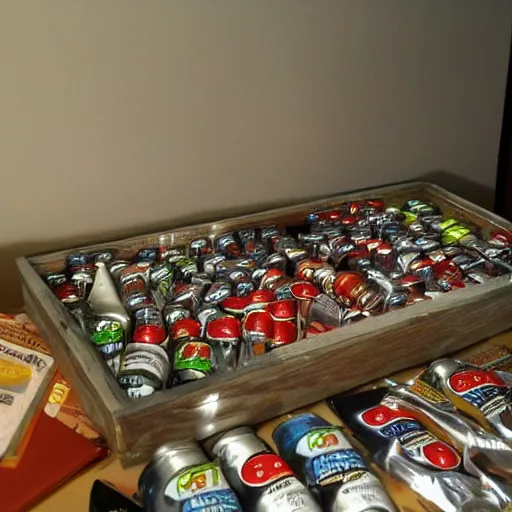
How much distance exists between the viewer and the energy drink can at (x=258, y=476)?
0.61 metres

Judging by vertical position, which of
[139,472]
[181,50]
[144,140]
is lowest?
[139,472]

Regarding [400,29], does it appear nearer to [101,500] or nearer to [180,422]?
[180,422]

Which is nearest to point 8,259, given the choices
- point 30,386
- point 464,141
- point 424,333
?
point 30,386

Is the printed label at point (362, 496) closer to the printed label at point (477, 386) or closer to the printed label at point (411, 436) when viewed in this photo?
the printed label at point (411, 436)

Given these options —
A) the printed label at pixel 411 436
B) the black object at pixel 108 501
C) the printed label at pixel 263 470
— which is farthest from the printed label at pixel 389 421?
the black object at pixel 108 501

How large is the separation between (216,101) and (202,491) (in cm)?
64

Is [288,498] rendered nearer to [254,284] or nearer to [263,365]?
[263,365]

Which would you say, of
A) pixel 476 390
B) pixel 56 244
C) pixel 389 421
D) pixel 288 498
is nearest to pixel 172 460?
pixel 288 498

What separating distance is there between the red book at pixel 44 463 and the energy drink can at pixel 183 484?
0.27ft

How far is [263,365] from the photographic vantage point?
2.36ft

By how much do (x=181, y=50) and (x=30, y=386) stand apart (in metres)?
0.53

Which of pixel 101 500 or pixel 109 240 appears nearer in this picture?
pixel 101 500

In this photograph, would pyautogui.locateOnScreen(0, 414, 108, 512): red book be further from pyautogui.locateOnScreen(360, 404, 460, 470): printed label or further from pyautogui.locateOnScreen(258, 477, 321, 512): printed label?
pyautogui.locateOnScreen(360, 404, 460, 470): printed label

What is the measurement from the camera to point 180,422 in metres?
0.70
